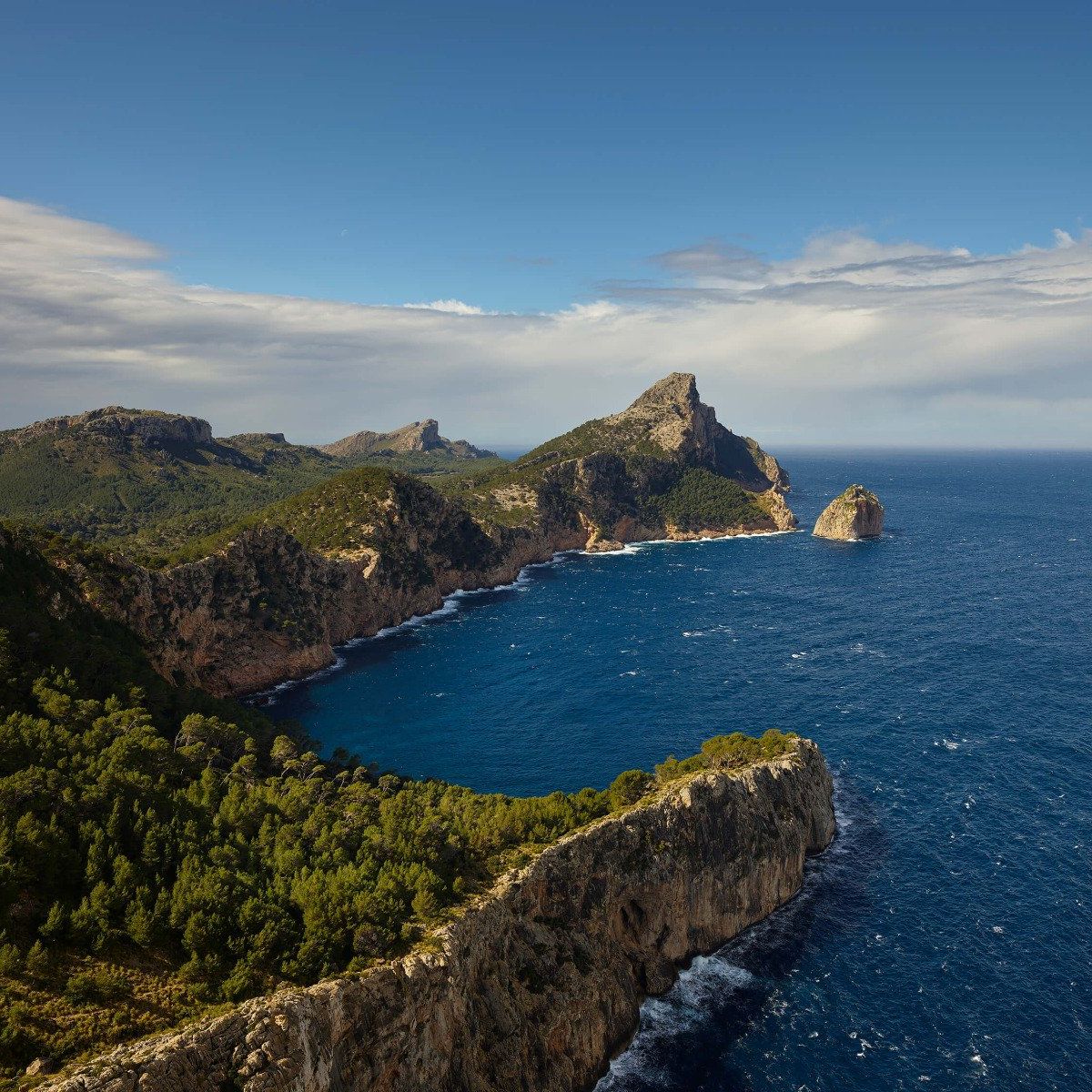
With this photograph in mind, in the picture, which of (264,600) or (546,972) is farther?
(264,600)

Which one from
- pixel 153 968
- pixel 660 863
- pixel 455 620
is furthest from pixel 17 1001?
pixel 455 620

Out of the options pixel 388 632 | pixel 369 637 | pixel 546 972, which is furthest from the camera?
pixel 388 632

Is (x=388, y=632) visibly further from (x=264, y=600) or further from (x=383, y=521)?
(x=264, y=600)

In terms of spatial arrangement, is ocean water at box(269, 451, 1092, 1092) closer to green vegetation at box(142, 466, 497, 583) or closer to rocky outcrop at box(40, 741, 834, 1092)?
rocky outcrop at box(40, 741, 834, 1092)

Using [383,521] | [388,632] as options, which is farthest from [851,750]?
[383,521]

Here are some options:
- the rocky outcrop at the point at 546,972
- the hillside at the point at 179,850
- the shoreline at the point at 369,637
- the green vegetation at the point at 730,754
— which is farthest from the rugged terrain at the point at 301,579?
the rocky outcrop at the point at 546,972

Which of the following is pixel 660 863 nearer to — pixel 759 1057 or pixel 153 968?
Result: pixel 759 1057
